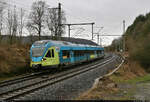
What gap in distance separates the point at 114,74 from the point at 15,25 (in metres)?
20.9

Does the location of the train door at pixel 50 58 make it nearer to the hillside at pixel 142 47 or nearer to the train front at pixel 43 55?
the train front at pixel 43 55

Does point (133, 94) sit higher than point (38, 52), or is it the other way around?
point (38, 52)

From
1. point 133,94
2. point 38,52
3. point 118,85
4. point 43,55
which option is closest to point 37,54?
point 38,52

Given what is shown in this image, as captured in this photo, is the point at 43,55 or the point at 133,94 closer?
the point at 133,94

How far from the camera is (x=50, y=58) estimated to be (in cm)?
1684

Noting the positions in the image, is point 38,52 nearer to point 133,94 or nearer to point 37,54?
point 37,54

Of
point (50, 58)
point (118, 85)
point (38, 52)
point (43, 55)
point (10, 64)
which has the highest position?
point (38, 52)

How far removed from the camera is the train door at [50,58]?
16578mm

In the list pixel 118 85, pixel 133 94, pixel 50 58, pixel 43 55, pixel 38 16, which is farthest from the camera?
pixel 38 16

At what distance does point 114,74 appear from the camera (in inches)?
632

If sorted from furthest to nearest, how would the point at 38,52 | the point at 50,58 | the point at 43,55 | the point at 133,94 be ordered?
the point at 50,58, the point at 38,52, the point at 43,55, the point at 133,94

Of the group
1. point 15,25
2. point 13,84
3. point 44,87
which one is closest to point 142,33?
point 44,87

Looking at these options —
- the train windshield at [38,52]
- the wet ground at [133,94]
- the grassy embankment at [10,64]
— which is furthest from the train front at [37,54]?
the wet ground at [133,94]

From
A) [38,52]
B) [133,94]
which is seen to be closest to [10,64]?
[38,52]
